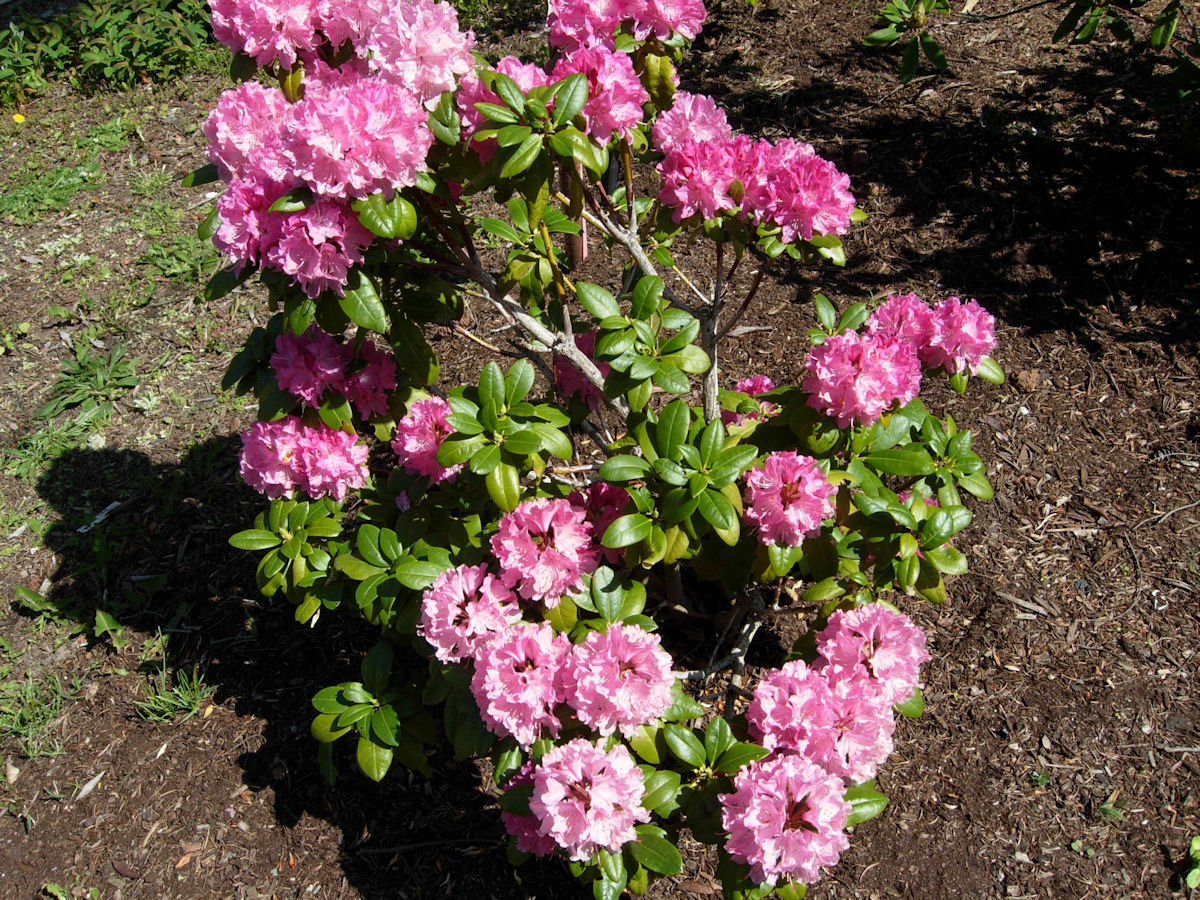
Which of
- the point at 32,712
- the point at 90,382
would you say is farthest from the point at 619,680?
→ the point at 90,382

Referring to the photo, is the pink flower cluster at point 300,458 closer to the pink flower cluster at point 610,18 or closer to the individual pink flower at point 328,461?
the individual pink flower at point 328,461

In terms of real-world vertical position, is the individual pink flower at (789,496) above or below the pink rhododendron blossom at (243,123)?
below

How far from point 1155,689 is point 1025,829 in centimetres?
59

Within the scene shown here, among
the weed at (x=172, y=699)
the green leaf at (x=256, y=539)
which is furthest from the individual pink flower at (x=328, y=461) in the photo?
the weed at (x=172, y=699)

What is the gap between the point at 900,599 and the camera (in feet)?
9.32

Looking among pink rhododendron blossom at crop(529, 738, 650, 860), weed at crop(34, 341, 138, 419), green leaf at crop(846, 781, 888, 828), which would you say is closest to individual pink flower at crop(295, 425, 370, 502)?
pink rhododendron blossom at crop(529, 738, 650, 860)

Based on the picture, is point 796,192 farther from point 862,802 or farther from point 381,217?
point 862,802

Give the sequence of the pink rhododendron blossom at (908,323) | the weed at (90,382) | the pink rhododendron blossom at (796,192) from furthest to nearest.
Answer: the weed at (90,382) < the pink rhododendron blossom at (908,323) < the pink rhododendron blossom at (796,192)

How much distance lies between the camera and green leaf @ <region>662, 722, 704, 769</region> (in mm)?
1796

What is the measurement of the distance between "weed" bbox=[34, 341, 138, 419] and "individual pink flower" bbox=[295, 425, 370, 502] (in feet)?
6.48

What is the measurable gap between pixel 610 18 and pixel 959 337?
1059mm

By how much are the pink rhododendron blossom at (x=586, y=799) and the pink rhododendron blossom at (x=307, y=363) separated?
3.20 ft

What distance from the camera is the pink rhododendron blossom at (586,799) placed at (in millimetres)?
1589

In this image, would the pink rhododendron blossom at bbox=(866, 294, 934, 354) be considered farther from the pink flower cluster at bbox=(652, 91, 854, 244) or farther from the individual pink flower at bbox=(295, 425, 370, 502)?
the individual pink flower at bbox=(295, 425, 370, 502)
